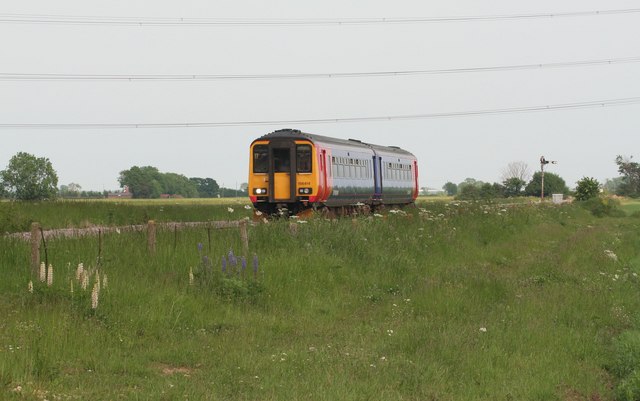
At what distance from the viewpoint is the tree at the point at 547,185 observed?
89.3 m

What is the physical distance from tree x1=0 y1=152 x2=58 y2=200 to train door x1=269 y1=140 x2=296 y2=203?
61388 millimetres

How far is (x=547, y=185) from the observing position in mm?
93688

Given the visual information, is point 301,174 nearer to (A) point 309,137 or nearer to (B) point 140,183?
(A) point 309,137

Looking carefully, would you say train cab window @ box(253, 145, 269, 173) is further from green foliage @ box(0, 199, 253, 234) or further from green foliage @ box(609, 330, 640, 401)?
green foliage @ box(609, 330, 640, 401)

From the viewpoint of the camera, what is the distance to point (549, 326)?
10422 mm

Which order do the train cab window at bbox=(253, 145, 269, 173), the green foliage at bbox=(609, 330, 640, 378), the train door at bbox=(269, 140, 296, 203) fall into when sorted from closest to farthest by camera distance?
the green foliage at bbox=(609, 330, 640, 378) < the train door at bbox=(269, 140, 296, 203) < the train cab window at bbox=(253, 145, 269, 173)

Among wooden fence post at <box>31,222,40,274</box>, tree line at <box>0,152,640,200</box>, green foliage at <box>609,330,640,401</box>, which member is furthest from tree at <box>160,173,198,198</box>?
green foliage at <box>609,330,640,401</box>

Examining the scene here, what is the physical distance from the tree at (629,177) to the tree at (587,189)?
152 feet

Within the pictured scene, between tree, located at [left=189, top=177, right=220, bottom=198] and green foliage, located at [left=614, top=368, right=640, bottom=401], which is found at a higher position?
tree, located at [left=189, top=177, right=220, bottom=198]

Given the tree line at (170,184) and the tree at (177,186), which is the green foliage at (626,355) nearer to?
the tree line at (170,184)

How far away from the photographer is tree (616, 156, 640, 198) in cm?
11519

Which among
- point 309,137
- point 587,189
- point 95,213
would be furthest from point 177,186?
point 309,137

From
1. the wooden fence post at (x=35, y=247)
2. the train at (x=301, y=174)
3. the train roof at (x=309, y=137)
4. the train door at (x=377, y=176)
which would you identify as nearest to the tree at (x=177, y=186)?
the train door at (x=377, y=176)

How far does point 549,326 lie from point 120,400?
6142mm
